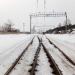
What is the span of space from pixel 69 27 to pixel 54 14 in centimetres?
3435

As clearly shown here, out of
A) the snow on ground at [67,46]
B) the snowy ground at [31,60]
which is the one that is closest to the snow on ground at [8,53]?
the snowy ground at [31,60]

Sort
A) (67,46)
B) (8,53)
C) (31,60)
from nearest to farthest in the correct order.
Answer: (31,60), (8,53), (67,46)

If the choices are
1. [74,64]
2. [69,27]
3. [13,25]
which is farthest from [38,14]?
[13,25]

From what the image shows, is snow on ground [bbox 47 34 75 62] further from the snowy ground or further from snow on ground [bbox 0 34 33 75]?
snow on ground [bbox 0 34 33 75]

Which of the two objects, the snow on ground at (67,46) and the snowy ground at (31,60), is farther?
the snow on ground at (67,46)

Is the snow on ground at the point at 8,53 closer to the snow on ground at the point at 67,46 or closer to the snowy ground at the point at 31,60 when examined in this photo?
the snowy ground at the point at 31,60

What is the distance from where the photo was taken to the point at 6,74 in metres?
9.66

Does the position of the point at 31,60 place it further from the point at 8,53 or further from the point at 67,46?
the point at 67,46

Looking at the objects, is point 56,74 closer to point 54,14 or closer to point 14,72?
point 14,72

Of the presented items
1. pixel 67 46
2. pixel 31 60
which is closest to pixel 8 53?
pixel 31 60

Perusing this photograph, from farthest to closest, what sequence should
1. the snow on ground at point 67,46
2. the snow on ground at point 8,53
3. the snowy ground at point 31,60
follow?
the snow on ground at point 67,46, the snow on ground at point 8,53, the snowy ground at point 31,60

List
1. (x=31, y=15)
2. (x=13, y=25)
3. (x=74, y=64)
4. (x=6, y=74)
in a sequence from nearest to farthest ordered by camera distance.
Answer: (x=6, y=74) < (x=74, y=64) < (x=31, y=15) < (x=13, y=25)

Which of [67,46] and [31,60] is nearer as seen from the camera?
[31,60]

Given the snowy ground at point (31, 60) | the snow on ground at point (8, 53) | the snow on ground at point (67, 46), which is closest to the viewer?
the snowy ground at point (31, 60)
